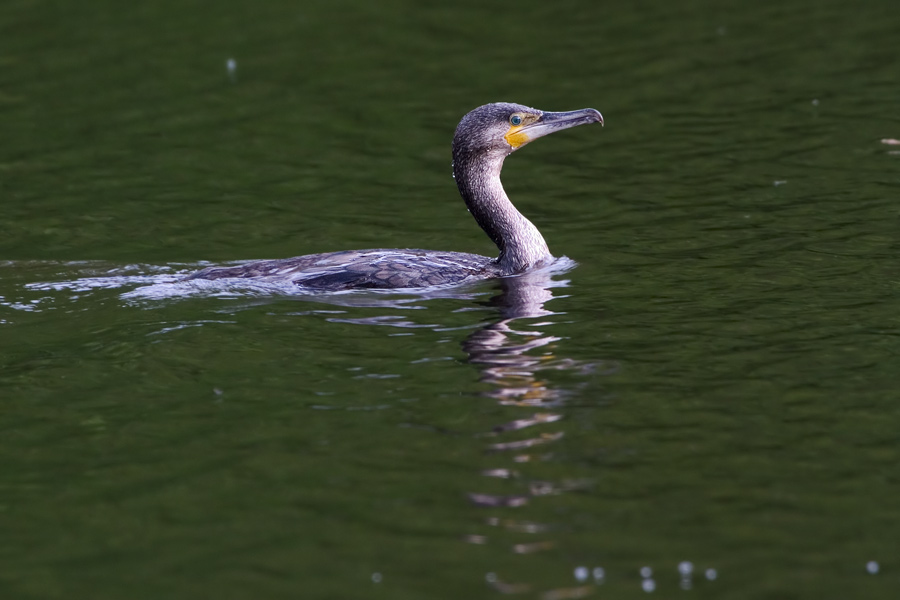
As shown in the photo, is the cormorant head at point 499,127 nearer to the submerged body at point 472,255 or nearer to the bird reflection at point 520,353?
the submerged body at point 472,255

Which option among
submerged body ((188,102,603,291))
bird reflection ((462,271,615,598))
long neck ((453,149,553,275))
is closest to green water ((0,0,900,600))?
bird reflection ((462,271,615,598))

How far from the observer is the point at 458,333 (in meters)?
8.54

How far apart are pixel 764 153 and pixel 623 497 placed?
7984mm

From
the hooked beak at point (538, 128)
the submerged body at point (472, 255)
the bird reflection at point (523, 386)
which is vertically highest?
the hooked beak at point (538, 128)

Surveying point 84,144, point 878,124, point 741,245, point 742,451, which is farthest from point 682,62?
point 742,451


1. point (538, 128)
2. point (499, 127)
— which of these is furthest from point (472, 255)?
point (538, 128)

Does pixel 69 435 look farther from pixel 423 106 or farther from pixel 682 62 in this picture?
pixel 682 62

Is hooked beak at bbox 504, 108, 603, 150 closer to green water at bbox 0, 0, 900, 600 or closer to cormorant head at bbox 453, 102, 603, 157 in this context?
cormorant head at bbox 453, 102, 603, 157

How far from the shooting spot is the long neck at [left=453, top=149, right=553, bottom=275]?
1030cm

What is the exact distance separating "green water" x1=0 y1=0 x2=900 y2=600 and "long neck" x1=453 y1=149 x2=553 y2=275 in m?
0.47

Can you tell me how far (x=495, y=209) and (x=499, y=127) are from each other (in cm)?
70

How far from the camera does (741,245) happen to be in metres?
10.4

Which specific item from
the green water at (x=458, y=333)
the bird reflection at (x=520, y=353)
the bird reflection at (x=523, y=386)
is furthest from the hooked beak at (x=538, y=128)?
the bird reflection at (x=520, y=353)

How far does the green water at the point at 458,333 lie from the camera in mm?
5590
